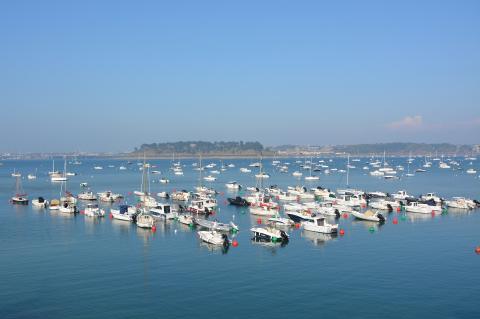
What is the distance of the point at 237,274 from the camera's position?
4866cm

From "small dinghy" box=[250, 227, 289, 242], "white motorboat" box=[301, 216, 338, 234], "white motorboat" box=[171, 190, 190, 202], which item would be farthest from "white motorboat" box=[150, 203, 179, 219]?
"white motorboat" box=[171, 190, 190, 202]

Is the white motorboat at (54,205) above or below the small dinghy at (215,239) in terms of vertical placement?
below

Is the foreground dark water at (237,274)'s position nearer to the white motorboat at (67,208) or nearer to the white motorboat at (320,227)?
the white motorboat at (320,227)

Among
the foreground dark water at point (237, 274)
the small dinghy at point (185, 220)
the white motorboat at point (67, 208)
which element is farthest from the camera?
the white motorboat at point (67, 208)

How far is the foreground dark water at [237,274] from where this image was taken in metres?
39.3

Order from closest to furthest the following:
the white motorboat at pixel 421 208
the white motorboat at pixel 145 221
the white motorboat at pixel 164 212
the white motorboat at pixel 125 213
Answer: the white motorboat at pixel 145 221, the white motorboat at pixel 125 213, the white motorboat at pixel 164 212, the white motorboat at pixel 421 208

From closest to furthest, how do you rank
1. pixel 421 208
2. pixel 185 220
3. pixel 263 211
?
pixel 185 220 < pixel 263 211 < pixel 421 208

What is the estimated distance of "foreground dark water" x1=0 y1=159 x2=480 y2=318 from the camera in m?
39.3

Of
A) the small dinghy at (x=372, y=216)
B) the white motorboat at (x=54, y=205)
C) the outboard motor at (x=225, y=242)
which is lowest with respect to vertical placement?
the white motorboat at (x=54, y=205)

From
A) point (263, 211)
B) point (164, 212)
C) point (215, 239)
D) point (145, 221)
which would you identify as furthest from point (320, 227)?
point (164, 212)

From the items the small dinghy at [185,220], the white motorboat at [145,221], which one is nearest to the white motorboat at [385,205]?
the small dinghy at [185,220]

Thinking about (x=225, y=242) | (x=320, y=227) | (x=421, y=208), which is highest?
(x=421, y=208)

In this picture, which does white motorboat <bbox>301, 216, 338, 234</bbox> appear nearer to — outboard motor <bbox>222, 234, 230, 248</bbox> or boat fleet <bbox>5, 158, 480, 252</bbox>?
boat fleet <bbox>5, 158, 480, 252</bbox>

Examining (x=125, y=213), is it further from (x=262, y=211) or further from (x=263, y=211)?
(x=263, y=211)
